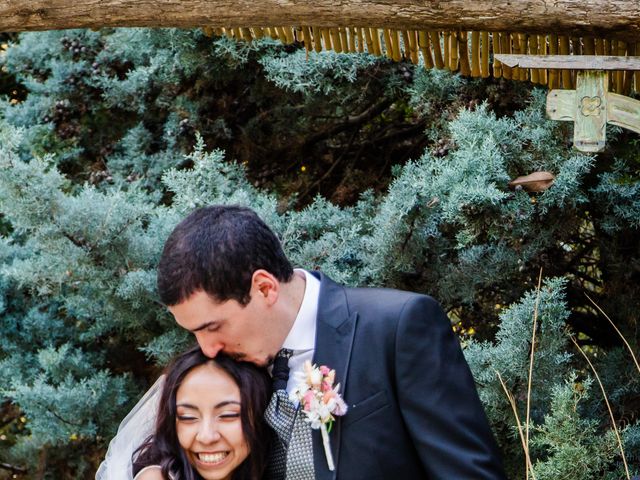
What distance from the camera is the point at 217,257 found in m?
2.72

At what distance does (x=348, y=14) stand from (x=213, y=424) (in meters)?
1.61

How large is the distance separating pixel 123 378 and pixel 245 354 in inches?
76.4

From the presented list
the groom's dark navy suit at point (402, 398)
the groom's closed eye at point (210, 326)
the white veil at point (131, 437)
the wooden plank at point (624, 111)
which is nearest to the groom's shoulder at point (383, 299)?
the groom's dark navy suit at point (402, 398)

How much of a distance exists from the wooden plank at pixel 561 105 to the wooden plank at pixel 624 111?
120 millimetres

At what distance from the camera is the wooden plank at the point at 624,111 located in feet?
9.73

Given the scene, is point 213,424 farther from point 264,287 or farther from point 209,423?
point 264,287

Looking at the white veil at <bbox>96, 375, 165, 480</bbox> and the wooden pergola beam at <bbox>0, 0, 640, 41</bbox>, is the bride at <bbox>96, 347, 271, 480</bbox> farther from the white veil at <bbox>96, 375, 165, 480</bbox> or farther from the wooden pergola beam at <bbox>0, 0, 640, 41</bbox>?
the wooden pergola beam at <bbox>0, 0, 640, 41</bbox>

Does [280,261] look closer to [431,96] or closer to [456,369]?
[456,369]

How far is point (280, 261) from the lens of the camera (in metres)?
2.86

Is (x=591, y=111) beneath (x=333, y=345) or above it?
above

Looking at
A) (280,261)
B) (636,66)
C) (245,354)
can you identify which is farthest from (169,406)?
(636,66)

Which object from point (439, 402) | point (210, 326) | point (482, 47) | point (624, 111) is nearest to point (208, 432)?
point (210, 326)

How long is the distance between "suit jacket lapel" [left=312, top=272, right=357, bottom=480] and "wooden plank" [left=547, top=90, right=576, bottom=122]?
979 mm

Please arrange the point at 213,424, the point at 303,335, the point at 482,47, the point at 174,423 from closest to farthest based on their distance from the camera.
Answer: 1. the point at 303,335
2. the point at 213,424
3. the point at 174,423
4. the point at 482,47
